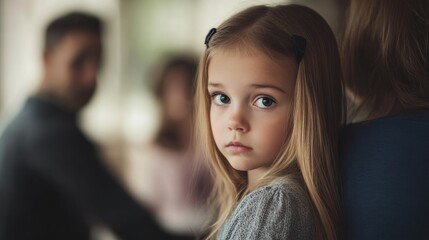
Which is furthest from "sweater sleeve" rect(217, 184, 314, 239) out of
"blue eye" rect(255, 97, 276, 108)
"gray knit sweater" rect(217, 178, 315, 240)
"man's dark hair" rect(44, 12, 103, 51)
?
"man's dark hair" rect(44, 12, 103, 51)

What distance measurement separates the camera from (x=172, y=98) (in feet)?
10.5

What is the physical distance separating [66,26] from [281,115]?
1.50 meters

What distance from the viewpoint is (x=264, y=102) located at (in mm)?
888

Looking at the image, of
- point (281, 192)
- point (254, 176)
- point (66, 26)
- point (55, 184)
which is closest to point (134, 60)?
point (66, 26)

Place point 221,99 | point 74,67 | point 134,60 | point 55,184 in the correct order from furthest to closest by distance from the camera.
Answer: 1. point 134,60
2. point 74,67
3. point 55,184
4. point 221,99

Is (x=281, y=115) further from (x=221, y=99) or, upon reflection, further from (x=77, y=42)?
(x=77, y=42)

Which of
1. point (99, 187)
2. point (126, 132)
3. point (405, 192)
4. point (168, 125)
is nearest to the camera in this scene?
point (405, 192)

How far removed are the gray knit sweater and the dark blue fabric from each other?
0.23 feet

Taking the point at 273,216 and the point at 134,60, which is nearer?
the point at 273,216

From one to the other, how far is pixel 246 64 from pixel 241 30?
0.07 m

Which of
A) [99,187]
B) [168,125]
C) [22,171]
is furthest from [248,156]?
[168,125]

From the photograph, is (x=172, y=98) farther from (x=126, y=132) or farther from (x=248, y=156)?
(x=248, y=156)

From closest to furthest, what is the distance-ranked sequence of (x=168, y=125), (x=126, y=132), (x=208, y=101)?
1. (x=208, y=101)
2. (x=168, y=125)
3. (x=126, y=132)

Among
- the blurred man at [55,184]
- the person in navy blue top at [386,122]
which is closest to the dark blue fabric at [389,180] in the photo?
the person in navy blue top at [386,122]
